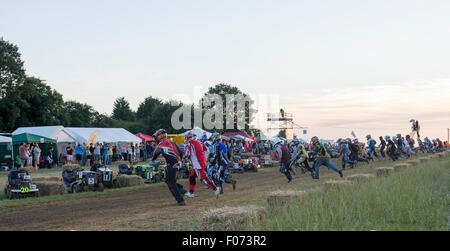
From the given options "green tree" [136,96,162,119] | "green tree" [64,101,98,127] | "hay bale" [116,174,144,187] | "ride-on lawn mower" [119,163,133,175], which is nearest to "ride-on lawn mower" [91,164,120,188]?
"hay bale" [116,174,144,187]

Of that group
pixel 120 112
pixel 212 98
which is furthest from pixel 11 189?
pixel 120 112

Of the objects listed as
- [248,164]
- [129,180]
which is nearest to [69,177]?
[129,180]

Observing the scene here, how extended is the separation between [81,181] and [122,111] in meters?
105

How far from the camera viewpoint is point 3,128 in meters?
57.4

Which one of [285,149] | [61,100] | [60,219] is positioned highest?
[61,100]

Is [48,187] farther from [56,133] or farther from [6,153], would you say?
[56,133]

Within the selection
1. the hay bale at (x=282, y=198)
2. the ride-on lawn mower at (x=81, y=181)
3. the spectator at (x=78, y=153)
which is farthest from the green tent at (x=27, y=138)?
the hay bale at (x=282, y=198)

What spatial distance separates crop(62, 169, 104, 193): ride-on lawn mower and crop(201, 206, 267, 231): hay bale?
10167 mm

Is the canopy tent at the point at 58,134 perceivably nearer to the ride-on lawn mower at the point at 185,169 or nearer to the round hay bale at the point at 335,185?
the ride-on lawn mower at the point at 185,169

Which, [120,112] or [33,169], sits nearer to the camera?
[33,169]

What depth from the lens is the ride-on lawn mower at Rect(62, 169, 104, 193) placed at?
650 inches

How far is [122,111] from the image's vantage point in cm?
11900
